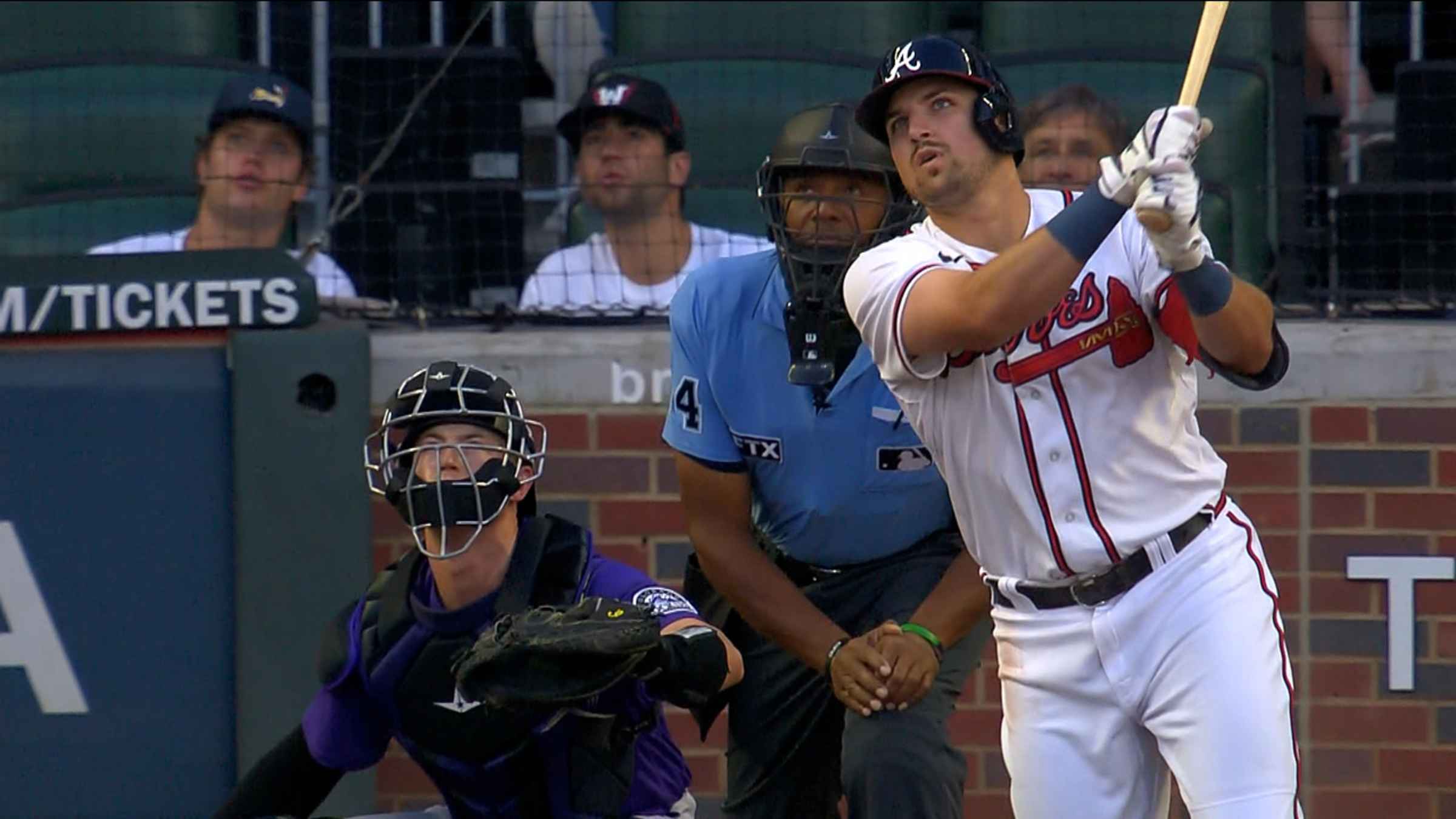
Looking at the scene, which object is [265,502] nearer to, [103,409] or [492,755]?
[103,409]

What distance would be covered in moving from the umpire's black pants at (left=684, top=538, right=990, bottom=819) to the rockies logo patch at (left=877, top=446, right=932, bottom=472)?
0.54ft

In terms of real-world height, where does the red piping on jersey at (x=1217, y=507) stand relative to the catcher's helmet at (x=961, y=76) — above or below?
below

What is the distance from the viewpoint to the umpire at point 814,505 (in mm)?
3672

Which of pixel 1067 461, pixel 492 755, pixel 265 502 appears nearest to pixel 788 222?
pixel 1067 461

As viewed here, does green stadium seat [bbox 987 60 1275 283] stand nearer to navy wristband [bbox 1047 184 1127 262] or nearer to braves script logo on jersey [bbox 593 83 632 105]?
braves script logo on jersey [bbox 593 83 632 105]

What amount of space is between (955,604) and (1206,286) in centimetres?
→ 96

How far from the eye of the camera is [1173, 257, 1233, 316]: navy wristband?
2.93 meters

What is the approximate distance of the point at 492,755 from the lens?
3342 millimetres

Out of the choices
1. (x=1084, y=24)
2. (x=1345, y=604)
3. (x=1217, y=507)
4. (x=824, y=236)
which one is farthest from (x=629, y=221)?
(x=1217, y=507)

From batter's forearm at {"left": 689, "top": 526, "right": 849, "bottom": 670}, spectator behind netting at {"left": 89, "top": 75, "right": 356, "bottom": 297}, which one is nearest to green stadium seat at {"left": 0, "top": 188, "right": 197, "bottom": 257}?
spectator behind netting at {"left": 89, "top": 75, "right": 356, "bottom": 297}

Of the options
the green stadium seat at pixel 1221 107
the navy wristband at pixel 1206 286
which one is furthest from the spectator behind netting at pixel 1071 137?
the navy wristband at pixel 1206 286

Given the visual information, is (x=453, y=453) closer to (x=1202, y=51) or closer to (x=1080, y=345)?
(x=1080, y=345)

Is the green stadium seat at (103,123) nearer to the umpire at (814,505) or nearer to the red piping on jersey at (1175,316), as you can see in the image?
the umpire at (814,505)

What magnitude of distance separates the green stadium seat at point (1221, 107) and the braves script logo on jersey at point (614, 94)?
93 centimetres
